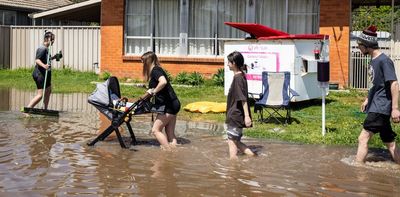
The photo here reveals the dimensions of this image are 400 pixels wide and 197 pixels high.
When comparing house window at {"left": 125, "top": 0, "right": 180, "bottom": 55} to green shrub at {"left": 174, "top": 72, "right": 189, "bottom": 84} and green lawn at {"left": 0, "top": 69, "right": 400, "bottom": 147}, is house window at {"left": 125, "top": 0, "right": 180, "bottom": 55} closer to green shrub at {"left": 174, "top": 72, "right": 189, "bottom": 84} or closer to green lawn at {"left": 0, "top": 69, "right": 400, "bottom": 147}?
green shrub at {"left": 174, "top": 72, "right": 189, "bottom": 84}

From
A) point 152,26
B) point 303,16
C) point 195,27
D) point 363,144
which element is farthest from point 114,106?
point 152,26

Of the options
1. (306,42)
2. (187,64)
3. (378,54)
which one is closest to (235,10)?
(187,64)

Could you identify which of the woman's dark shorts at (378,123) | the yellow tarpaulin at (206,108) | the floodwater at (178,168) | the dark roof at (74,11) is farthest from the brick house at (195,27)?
the woman's dark shorts at (378,123)

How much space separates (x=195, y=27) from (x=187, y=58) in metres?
1.13

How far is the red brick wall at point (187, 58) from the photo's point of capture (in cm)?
1736

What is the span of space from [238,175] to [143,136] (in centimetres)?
333

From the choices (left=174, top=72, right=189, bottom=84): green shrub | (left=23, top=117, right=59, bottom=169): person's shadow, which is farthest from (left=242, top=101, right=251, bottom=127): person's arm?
(left=174, top=72, right=189, bottom=84): green shrub

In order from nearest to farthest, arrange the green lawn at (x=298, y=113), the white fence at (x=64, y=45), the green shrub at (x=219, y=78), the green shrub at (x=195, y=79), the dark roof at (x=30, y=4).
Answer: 1. the green lawn at (x=298, y=113)
2. the green shrub at (x=219, y=78)
3. the green shrub at (x=195, y=79)
4. the white fence at (x=64, y=45)
5. the dark roof at (x=30, y=4)

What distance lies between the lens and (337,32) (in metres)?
17.4

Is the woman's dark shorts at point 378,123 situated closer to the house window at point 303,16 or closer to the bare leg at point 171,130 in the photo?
the bare leg at point 171,130

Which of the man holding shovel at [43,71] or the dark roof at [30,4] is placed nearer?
the man holding shovel at [43,71]

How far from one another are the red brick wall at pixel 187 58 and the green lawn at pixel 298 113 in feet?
3.25

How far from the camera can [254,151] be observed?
873 centimetres

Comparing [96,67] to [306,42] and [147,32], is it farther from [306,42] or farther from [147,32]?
[306,42]
